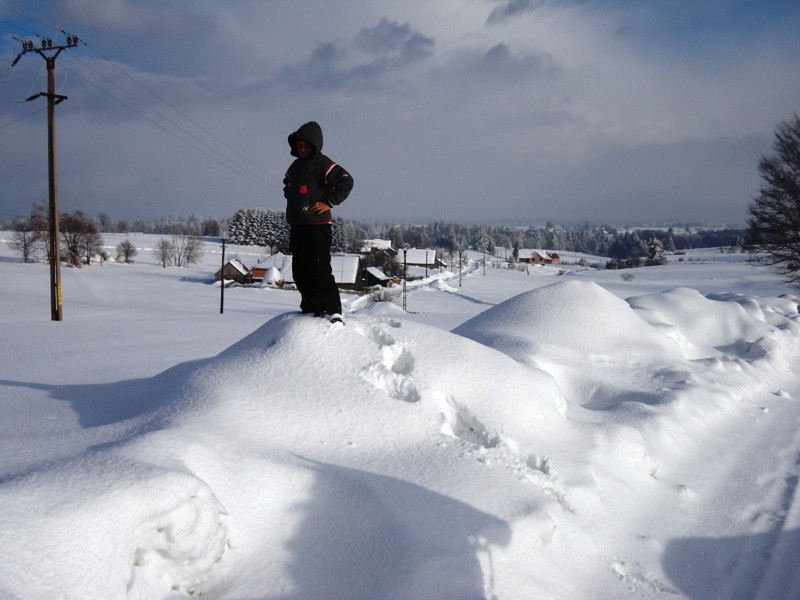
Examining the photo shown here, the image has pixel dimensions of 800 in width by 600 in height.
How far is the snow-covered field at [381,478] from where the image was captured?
268cm

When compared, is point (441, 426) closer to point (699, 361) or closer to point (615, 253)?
point (699, 361)

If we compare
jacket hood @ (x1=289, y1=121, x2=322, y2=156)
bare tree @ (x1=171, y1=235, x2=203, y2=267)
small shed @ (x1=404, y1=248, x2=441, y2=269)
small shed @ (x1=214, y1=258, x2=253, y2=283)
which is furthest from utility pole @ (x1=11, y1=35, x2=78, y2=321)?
small shed @ (x1=404, y1=248, x2=441, y2=269)

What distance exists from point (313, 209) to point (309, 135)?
0.70m

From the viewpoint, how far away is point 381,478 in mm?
3699

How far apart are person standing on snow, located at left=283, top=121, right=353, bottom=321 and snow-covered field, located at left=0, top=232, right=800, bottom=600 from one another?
1.37ft

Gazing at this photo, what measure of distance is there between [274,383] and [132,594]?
2.07 metres

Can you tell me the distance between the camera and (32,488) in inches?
98.1

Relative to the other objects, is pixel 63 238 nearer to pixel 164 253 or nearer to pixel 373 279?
pixel 164 253

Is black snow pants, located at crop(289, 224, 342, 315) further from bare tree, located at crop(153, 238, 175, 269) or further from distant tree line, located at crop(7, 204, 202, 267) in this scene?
bare tree, located at crop(153, 238, 175, 269)

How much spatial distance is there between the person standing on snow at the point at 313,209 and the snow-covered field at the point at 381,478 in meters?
0.42

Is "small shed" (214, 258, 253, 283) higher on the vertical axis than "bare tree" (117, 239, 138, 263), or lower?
lower

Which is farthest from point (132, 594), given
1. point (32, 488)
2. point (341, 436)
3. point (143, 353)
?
point (143, 353)

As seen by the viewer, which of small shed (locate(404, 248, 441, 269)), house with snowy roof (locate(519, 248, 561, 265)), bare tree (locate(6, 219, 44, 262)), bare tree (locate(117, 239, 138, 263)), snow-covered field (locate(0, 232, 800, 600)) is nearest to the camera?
snow-covered field (locate(0, 232, 800, 600))

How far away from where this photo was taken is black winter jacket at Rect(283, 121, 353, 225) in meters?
5.01
